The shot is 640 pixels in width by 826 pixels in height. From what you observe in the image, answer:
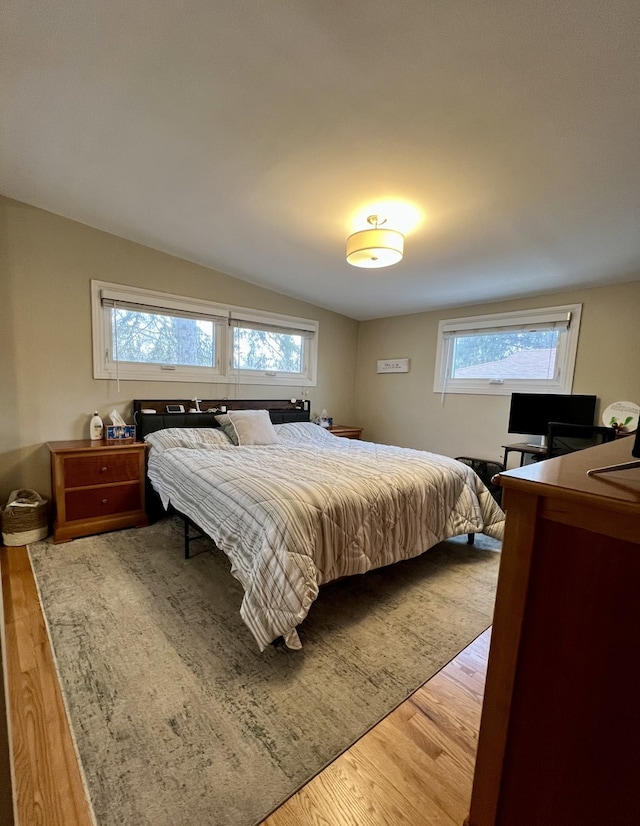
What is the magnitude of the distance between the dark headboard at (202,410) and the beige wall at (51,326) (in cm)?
13

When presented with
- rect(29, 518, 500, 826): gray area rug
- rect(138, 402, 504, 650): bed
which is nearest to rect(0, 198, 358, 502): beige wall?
rect(138, 402, 504, 650): bed

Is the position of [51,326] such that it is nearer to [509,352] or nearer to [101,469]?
[101,469]

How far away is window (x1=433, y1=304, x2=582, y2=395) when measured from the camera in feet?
11.2

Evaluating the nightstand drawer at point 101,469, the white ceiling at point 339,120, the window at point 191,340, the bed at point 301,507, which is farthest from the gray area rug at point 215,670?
the white ceiling at point 339,120

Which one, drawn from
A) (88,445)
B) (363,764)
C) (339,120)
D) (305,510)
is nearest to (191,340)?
(88,445)

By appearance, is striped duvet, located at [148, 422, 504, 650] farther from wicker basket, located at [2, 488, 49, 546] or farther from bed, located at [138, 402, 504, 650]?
wicker basket, located at [2, 488, 49, 546]

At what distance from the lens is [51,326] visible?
2.92 meters

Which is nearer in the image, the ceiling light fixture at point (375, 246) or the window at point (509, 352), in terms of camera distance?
the ceiling light fixture at point (375, 246)

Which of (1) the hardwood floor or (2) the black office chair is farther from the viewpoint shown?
(2) the black office chair

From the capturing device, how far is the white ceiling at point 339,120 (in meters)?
1.27

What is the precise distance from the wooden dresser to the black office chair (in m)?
2.33

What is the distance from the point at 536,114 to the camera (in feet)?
4.99

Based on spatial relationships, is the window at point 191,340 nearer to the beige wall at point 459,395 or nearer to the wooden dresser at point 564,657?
the beige wall at point 459,395

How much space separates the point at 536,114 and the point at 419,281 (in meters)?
2.03
